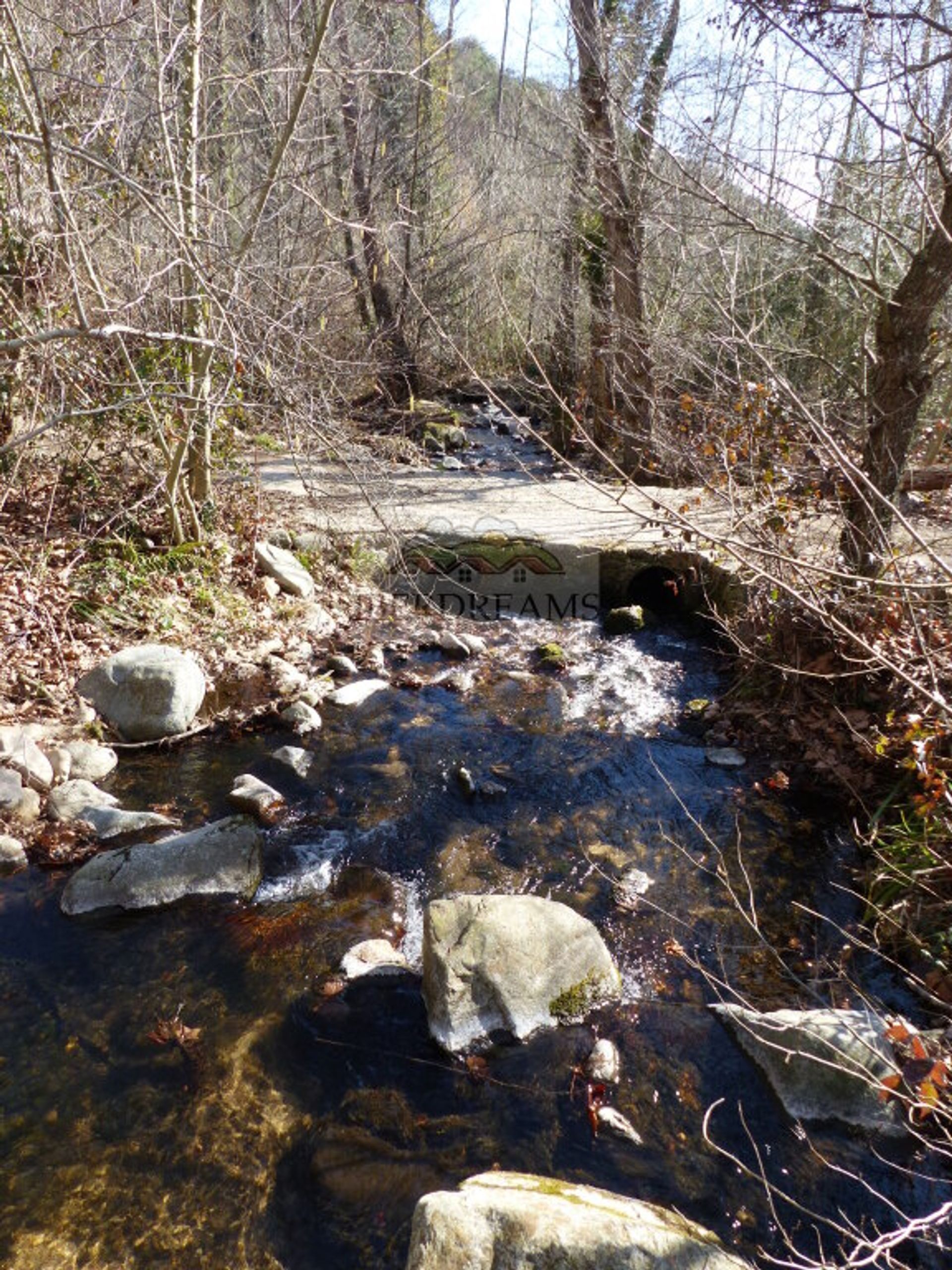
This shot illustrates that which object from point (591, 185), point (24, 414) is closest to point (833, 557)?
point (24, 414)

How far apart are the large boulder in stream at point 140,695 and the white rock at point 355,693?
103cm

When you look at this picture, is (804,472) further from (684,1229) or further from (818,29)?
(684,1229)

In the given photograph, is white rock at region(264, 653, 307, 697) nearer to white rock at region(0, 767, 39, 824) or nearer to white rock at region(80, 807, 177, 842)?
white rock at region(80, 807, 177, 842)

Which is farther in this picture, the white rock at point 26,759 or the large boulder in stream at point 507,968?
the white rock at point 26,759

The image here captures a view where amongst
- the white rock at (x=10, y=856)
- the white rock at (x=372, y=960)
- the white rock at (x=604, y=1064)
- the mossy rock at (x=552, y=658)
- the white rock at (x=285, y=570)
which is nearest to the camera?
the white rock at (x=604, y=1064)

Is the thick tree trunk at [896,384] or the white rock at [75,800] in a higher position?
the thick tree trunk at [896,384]

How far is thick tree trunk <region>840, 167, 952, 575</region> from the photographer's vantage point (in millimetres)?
4180

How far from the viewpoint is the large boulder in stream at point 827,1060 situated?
2783mm

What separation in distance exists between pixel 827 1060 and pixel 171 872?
2838 millimetres

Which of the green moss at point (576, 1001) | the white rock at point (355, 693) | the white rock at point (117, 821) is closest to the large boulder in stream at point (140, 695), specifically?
the white rock at point (117, 821)

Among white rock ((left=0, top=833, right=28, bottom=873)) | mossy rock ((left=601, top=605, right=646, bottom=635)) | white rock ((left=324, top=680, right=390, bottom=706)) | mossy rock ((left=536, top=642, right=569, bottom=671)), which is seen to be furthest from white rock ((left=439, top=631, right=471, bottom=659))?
white rock ((left=0, top=833, right=28, bottom=873))

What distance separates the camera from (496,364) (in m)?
14.7

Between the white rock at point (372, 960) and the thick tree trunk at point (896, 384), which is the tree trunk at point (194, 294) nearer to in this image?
the white rock at point (372, 960)

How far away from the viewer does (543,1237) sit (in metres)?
2.12
